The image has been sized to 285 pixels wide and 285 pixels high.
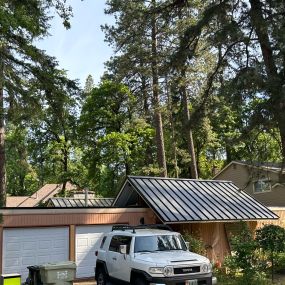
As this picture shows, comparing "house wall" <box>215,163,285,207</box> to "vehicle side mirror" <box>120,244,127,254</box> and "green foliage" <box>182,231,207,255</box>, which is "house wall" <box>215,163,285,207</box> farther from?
"vehicle side mirror" <box>120,244,127,254</box>

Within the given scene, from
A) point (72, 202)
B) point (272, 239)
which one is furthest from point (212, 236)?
point (72, 202)

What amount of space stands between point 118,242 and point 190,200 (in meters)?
7.48

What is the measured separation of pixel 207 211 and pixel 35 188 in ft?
165

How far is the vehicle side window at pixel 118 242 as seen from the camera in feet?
44.4

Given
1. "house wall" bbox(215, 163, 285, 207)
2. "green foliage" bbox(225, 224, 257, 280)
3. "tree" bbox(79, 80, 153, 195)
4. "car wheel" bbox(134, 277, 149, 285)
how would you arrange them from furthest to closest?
1. "tree" bbox(79, 80, 153, 195)
2. "house wall" bbox(215, 163, 285, 207)
3. "green foliage" bbox(225, 224, 257, 280)
4. "car wheel" bbox(134, 277, 149, 285)

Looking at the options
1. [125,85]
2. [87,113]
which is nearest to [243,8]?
[125,85]

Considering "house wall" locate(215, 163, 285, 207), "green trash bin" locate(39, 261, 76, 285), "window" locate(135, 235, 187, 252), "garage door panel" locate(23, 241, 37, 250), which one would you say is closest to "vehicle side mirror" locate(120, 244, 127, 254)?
"window" locate(135, 235, 187, 252)

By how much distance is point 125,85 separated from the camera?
36.1m

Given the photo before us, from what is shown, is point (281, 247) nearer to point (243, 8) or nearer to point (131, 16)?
point (243, 8)

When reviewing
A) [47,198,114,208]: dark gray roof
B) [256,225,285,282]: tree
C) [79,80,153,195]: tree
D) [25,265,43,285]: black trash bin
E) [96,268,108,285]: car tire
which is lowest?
[96,268,108,285]: car tire

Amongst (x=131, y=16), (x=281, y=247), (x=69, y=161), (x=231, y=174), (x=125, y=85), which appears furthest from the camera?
(x=69, y=161)

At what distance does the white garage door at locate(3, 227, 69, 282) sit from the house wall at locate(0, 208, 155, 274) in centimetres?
21

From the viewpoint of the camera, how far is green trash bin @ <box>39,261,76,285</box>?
33.7ft

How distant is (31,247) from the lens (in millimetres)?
17875
